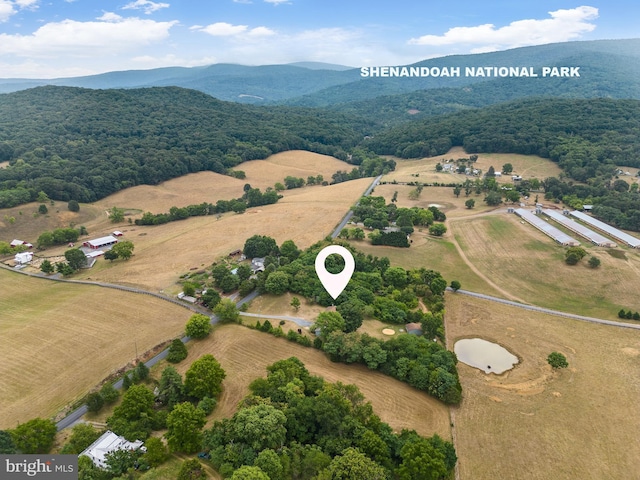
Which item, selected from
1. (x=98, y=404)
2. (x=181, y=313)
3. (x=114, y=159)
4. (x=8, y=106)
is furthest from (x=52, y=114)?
(x=98, y=404)

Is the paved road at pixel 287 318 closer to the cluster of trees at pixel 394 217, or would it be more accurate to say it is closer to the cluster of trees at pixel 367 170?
the cluster of trees at pixel 394 217

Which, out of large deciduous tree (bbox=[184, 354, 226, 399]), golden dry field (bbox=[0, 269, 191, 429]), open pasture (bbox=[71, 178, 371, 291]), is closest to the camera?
large deciduous tree (bbox=[184, 354, 226, 399])

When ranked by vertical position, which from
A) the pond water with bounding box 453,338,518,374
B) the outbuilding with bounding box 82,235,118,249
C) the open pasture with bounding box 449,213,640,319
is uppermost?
the outbuilding with bounding box 82,235,118,249

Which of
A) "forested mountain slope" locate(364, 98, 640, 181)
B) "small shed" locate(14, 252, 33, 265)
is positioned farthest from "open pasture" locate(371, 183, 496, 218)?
"small shed" locate(14, 252, 33, 265)

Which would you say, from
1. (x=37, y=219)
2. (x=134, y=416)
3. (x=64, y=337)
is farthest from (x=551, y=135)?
(x=37, y=219)

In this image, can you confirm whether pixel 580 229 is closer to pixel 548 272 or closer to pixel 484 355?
pixel 548 272

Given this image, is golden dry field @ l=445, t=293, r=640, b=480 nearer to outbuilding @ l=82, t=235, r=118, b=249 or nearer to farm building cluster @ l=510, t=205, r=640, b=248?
farm building cluster @ l=510, t=205, r=640, b=248
